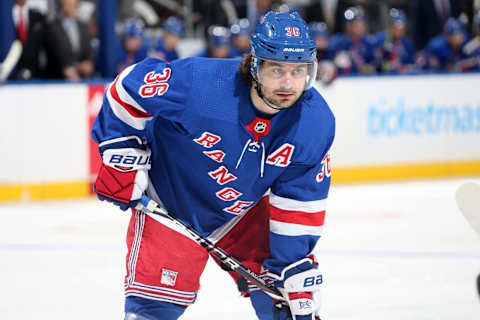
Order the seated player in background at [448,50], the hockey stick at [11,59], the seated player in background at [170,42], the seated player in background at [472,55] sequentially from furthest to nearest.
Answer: the seated player in background at [448,50]
the seated player in background at [472,55]
the seated player in background at [170,42]
the hockey stick at [11,59]

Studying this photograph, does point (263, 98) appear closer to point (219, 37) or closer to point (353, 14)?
point (219, 37)

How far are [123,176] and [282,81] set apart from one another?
51cm

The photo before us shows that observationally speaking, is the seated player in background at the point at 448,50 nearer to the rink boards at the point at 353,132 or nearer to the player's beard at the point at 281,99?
the rink boards at the point at 353,132

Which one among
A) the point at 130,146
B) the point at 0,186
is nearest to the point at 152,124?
the point at 130,146

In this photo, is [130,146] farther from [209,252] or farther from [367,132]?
[367,132]

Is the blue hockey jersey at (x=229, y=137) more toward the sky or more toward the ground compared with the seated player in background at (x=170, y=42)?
more toward the sky

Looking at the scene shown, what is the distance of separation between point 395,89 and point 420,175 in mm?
740

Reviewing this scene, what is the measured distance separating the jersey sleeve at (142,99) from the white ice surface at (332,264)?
120 cm

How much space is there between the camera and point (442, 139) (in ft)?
23.9

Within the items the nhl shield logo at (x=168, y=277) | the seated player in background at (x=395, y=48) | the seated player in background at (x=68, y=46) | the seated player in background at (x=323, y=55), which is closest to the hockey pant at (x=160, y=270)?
the nhl shield logo at (x=168, y=277)

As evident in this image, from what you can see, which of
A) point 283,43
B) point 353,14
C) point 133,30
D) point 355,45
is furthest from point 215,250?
point 353,14

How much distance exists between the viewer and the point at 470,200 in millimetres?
3006

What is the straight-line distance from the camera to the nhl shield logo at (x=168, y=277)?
2.51 meters

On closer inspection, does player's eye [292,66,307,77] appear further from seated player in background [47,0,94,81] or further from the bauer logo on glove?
seated player in background [47,0,94,81]
